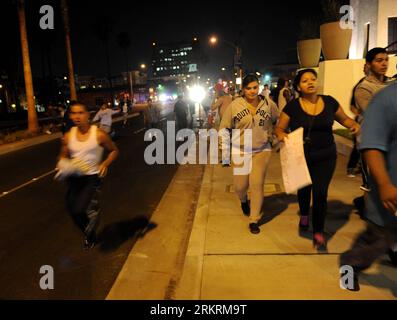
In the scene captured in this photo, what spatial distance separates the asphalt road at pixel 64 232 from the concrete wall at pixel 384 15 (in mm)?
9965

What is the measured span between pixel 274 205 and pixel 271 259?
2.07 metres

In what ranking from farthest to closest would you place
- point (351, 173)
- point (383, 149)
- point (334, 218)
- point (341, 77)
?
point (341, 77) → point (351, 173) → point (334, 218) → point (383, 149)

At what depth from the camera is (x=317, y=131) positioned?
4.32 metres

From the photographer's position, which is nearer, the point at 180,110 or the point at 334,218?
the point at 334,218

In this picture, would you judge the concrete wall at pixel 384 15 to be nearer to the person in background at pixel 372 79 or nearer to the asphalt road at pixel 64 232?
the asphalt road at pixel 64 232

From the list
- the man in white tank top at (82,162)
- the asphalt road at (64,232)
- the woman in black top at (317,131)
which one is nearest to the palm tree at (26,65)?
the asphalt road at (64,232)

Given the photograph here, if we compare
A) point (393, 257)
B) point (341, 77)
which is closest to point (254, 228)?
point (393, 257)

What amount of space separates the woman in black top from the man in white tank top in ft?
6.89

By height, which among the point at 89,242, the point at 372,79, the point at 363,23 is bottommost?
the point at 89,242

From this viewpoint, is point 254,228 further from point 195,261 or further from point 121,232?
point 121,232

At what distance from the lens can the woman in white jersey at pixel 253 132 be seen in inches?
198
